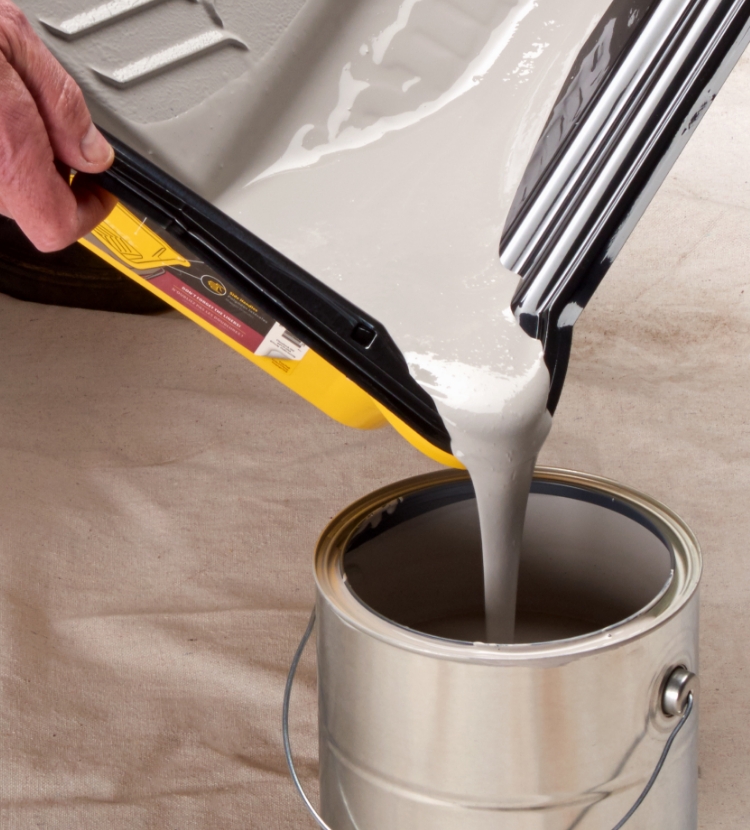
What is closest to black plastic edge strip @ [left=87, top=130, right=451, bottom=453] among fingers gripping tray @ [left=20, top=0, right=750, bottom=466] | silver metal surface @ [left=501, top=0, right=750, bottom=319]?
fingers gripping tray @ [left=20, top=0, right=750, bottom=466]

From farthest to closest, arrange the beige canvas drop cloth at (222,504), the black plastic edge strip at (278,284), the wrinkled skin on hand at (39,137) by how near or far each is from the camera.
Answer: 1. the beige canvas drop cloth at (222,504)
2. the black plastic edge strip at (278,284)
3. the wrinkled skin on hand at (39,137)

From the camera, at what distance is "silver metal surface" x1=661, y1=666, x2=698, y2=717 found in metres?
0.67

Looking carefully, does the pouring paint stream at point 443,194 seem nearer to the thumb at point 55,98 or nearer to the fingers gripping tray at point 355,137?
the fingers gripping tray at point 355,137

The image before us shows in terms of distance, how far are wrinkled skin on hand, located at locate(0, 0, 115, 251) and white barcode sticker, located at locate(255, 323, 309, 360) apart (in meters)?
0.23

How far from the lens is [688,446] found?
57.1 inches

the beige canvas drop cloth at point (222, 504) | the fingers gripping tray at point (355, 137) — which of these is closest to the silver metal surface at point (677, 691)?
the fingers gripping tray at point (355, 137)

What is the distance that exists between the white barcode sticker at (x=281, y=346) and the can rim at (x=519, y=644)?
16cm

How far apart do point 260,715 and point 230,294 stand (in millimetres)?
464

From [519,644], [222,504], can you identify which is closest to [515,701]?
[519,644]

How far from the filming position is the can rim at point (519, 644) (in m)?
0.63

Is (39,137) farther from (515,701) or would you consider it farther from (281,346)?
(515,701)

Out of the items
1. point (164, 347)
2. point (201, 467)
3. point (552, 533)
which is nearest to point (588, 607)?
point (552, 533)

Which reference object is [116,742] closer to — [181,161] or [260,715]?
[260,715]

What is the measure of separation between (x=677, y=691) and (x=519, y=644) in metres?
0.12
